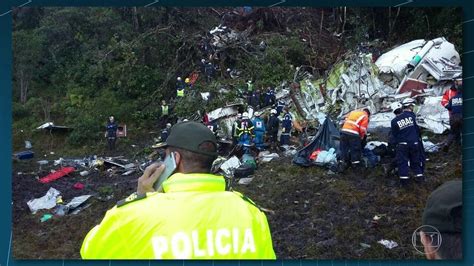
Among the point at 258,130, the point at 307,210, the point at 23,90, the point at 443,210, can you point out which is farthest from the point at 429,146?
the point at 23,90

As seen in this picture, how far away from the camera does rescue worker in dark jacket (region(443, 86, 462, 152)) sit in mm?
4023

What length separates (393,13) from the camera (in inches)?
159

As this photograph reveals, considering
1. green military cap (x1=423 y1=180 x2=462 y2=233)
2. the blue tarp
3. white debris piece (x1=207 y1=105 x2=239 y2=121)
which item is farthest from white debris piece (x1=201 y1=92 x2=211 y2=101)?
green military cap (x1=423 y1=180 x2=462 y2=233)

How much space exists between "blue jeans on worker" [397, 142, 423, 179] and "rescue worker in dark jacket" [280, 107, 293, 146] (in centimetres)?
81

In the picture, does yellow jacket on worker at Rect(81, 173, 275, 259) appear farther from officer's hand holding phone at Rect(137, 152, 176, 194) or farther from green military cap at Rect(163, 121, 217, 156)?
officer's hand holding phone at Rect(137, 152, 176, 194)

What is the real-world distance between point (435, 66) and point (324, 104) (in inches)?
33.9

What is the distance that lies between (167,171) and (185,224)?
0.37 metres

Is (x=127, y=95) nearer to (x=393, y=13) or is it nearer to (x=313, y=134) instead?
(x=313, y=134)

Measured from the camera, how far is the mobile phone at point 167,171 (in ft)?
Result: 7.27

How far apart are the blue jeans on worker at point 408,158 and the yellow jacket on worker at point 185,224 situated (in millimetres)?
2251

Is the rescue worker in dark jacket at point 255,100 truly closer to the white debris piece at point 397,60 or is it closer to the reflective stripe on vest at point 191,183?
the white debris piece at point 397,60

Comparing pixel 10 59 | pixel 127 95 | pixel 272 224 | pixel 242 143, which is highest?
pixel 10 59

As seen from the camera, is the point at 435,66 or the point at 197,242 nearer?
the point at 197,242

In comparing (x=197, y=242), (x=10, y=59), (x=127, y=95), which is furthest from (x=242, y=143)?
(x=197, y=242)
